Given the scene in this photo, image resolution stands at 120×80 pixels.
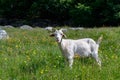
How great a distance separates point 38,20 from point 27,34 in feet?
59.6

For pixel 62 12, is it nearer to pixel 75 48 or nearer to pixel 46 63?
pixel 75 48

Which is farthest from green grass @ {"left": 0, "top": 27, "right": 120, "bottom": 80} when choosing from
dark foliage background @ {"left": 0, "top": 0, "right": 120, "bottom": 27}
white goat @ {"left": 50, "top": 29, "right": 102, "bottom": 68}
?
dark foliage background @ {"left": 0, "top": 0, "right": 120, "bottom": 27}

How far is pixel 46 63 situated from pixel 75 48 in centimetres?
98

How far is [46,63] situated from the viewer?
12555 mm

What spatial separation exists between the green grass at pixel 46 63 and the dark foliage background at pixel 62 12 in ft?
43.0

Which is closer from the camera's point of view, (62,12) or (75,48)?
(75,48)

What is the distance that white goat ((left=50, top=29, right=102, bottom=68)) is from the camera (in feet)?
40.4

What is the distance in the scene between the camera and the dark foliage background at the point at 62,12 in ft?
102

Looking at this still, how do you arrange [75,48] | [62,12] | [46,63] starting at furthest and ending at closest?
1. [62,12]
2. [75,48]
3. [46,63]

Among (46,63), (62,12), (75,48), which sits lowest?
(62,12)

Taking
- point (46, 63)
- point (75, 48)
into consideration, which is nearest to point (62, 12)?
point (75, 48)

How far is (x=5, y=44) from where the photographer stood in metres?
16.6

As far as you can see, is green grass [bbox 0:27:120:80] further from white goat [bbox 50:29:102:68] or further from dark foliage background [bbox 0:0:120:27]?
dark foliage background [bbox 0:0:120:27]

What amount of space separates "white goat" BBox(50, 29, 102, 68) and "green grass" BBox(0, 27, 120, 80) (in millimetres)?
212
